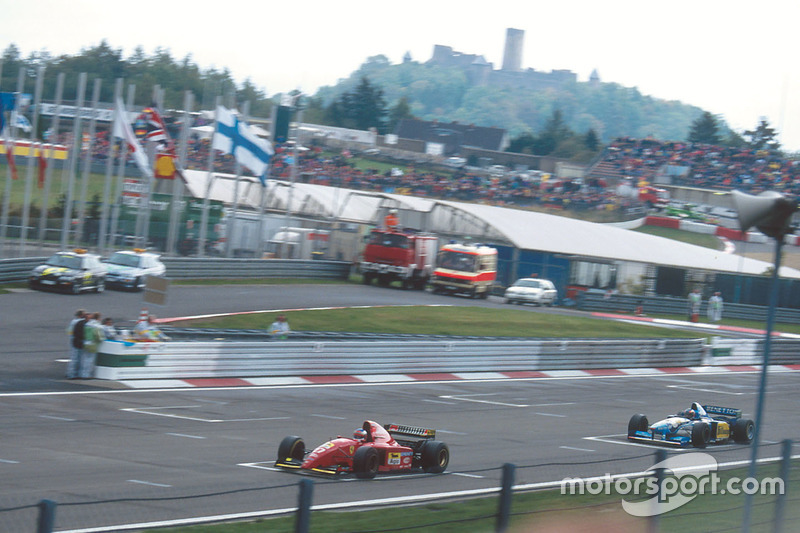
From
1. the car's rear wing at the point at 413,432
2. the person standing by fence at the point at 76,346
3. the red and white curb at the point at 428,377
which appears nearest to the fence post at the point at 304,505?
the car's rear wing at the point at 413,432

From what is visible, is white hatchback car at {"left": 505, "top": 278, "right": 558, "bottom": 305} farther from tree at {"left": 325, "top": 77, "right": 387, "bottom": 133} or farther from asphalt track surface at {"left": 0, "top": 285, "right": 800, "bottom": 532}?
tree at {"left": 325, "top": 77, "right": 387, "bottom": 133}

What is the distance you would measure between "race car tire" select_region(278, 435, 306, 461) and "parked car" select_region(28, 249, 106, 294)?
20041mm

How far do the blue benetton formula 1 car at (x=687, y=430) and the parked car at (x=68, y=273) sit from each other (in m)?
19.6

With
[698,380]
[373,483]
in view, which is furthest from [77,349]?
[698,380]

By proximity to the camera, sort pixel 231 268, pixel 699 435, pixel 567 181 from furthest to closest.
Result: pixel 567 181, pixel 231 268, pixel 699 435

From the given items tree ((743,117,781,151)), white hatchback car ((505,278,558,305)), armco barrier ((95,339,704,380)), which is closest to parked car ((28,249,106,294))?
armco barrier ((95,339,704,380))

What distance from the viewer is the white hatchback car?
43.5 metres

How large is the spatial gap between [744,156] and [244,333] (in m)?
77.2

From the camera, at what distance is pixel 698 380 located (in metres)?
29.0

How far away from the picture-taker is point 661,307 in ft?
152

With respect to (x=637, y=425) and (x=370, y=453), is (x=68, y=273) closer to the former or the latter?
(x=637, y=425)

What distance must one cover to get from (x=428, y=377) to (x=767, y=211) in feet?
60.1

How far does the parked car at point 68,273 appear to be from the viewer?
30.2 m

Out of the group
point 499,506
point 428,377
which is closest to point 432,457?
point 499,506
